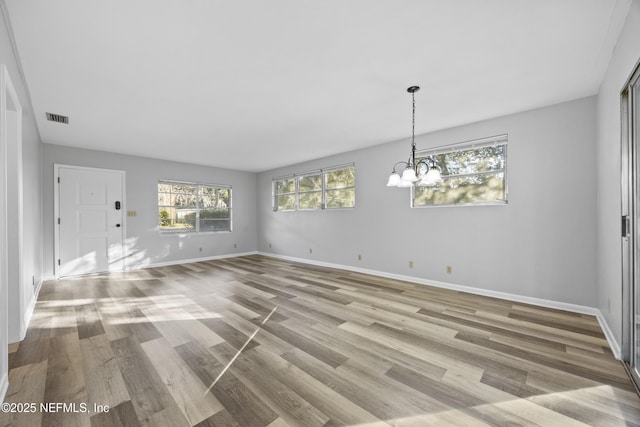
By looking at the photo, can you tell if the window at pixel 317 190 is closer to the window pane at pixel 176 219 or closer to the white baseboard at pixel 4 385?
the window pane at pixel 176 219

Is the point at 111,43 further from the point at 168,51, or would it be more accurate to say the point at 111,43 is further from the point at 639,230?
the point at 639,230

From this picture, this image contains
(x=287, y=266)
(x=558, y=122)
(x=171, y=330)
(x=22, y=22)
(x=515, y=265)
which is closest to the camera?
(x=22, y=22)

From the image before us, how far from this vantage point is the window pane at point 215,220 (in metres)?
7.22

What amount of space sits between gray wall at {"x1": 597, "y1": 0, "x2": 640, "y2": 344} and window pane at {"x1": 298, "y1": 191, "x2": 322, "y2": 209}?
4.69 metres

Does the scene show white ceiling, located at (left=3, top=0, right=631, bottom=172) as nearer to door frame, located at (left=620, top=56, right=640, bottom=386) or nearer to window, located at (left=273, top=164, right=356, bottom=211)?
door frame, located at (left=620, top=56, right=640, bottom=386)

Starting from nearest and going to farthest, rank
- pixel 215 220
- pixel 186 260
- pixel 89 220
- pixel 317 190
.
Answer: pixel 89 220, pixel 317 190, pixel 186 260, pixel 215 220

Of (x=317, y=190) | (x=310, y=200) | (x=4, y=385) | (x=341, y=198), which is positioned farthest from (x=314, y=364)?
(x=310, y=200)

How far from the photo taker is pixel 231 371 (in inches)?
78.4

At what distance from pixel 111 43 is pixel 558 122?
4915 millimetres

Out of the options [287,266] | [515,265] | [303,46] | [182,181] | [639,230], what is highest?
[303,46]

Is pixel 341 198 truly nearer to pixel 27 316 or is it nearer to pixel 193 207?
pixel 193 207

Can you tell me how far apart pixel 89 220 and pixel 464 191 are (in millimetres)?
7138

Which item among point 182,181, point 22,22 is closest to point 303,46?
point 22,22

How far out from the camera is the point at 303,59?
7.88 ft
